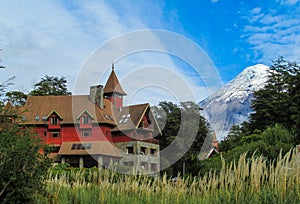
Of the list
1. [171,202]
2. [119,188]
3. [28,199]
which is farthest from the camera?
[119,188]

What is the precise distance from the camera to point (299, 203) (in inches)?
228

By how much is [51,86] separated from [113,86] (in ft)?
42.5

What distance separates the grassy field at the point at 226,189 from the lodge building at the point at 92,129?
93.5 ft

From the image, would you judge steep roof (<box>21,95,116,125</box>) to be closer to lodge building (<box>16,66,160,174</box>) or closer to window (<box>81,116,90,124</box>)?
lodge building (<box>16,66,160,174</box>)

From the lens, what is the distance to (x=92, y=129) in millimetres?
40656

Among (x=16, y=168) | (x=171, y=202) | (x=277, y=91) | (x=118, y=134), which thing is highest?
(x=277, y=91)

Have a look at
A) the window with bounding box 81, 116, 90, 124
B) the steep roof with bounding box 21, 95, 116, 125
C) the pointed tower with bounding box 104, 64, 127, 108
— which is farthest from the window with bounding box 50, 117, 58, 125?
the pointed tower with bounding box 104, 64, 127, 108

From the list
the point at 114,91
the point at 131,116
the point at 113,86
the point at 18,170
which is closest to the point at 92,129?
the point at 131,116

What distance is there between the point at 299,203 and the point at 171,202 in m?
2.64

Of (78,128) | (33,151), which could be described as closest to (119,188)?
(33,151)

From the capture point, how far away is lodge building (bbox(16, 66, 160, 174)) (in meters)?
38.7

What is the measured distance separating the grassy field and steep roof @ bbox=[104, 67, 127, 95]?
37.6 m

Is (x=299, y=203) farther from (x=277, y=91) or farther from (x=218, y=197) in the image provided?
(x=277, y=91)

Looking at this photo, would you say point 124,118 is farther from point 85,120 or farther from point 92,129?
point 85,120
